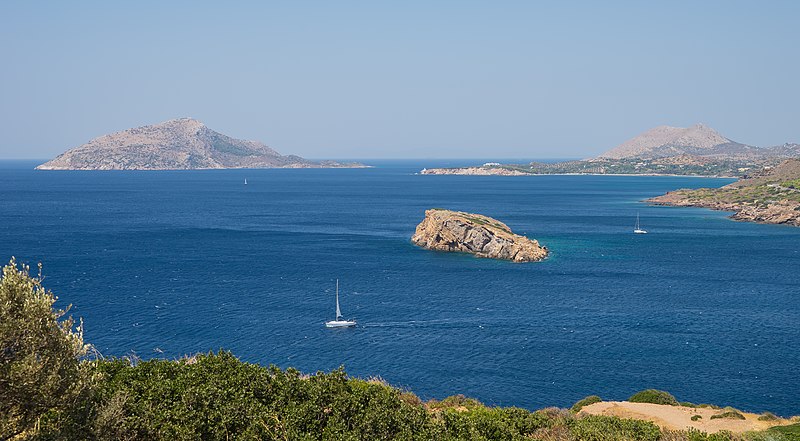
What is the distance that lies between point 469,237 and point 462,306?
48.6 meters

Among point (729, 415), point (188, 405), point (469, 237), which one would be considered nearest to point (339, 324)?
point (729, 415)

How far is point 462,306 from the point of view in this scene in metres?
89.5

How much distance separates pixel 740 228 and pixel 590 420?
15700cm

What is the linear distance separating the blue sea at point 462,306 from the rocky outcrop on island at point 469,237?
5061 mm

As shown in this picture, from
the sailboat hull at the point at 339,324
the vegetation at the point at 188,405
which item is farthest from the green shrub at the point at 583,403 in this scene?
the sailboat hull at the point at 339,324

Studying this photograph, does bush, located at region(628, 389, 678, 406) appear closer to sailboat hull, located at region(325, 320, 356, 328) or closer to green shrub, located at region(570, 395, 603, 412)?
green shrub, located at region(570, 395, 603, 412)

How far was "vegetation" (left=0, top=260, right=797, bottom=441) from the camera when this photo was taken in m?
19.4

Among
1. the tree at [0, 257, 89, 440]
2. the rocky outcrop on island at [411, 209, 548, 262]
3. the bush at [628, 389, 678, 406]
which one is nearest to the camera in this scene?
the tree at [0, 257, 89, 440]

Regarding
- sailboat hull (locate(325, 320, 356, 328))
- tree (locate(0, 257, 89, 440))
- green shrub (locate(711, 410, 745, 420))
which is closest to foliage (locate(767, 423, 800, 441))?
green shrub (locate(711, 410, 745, 420))

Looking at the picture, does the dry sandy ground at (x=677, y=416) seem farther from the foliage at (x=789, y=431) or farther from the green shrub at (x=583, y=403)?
the foliage at (x=789, y=431)

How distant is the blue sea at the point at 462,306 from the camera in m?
63.7

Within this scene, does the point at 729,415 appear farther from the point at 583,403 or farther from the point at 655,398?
the point at 583,403

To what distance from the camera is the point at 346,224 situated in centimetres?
17500

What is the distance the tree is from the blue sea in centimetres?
1626
